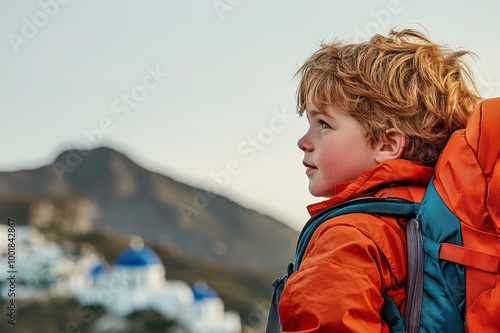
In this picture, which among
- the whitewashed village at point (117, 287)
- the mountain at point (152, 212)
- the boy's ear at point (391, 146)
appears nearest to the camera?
the boy's ear at point (391, 146)

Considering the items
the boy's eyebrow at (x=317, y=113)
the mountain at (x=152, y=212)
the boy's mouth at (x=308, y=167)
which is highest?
the boy's eyebrow at (x=317, y=113)

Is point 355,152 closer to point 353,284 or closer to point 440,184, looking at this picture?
point 440,184

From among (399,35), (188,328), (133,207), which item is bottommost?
(133,207)

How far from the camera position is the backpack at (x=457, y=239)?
150 centimetres

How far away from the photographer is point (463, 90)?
1.86 meters

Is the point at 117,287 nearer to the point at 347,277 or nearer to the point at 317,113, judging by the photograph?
the point at 317,113

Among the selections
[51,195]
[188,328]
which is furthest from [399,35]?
[51,195]

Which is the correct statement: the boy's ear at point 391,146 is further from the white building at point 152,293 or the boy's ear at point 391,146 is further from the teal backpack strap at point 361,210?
the white building at point 152,293

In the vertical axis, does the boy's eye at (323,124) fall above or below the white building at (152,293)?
above

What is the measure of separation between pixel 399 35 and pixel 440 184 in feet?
1.55

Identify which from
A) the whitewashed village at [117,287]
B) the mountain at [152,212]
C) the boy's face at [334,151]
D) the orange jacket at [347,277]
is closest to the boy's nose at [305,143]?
the boy's face at [334,151]

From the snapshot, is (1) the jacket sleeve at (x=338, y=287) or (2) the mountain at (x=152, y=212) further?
(2) the mountain at (x=152, y=212)

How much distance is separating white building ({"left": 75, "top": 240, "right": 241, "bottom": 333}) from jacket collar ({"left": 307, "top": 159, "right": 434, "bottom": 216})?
2379 cm

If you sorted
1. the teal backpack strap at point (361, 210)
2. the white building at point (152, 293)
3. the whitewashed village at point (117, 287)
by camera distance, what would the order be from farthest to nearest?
the whitewashed village at point (117, 287) < the white building at point (152, 293) < the teal backpack strap at point (361, 210)
